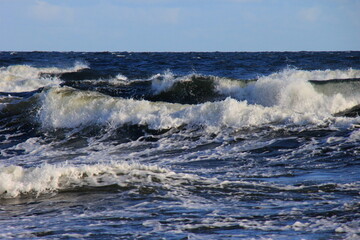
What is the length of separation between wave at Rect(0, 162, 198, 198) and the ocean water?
0.04 ft

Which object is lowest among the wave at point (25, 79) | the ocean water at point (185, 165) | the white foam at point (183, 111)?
the ocean water at point (185, 165)

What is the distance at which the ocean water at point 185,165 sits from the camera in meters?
5.05

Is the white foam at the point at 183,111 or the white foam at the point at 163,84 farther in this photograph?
the white foam at the point at 163,84

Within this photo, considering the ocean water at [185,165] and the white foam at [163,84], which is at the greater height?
Answer: the white foam at [163,84]

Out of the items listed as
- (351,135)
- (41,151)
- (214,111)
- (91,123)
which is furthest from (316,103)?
(41,151)

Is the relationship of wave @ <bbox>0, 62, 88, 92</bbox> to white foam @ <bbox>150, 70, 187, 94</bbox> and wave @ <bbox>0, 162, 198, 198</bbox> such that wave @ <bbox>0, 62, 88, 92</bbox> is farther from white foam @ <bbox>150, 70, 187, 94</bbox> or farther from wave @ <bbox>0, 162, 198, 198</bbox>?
wave @ <bbox>0, 162, 198, 198</bbox>

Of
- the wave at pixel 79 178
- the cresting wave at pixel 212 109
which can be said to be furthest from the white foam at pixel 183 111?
the wave at pixel 79 178

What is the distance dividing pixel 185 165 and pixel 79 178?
1.96 m

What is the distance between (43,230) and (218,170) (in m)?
3.37

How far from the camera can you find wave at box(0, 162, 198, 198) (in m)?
6.57

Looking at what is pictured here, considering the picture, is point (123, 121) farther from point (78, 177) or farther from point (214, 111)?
point (78, 177)

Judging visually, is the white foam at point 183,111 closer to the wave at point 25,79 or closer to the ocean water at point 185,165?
the ocean water at point 185,165

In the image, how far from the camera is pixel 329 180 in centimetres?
680

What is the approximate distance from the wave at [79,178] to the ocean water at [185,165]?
0.01 meters
